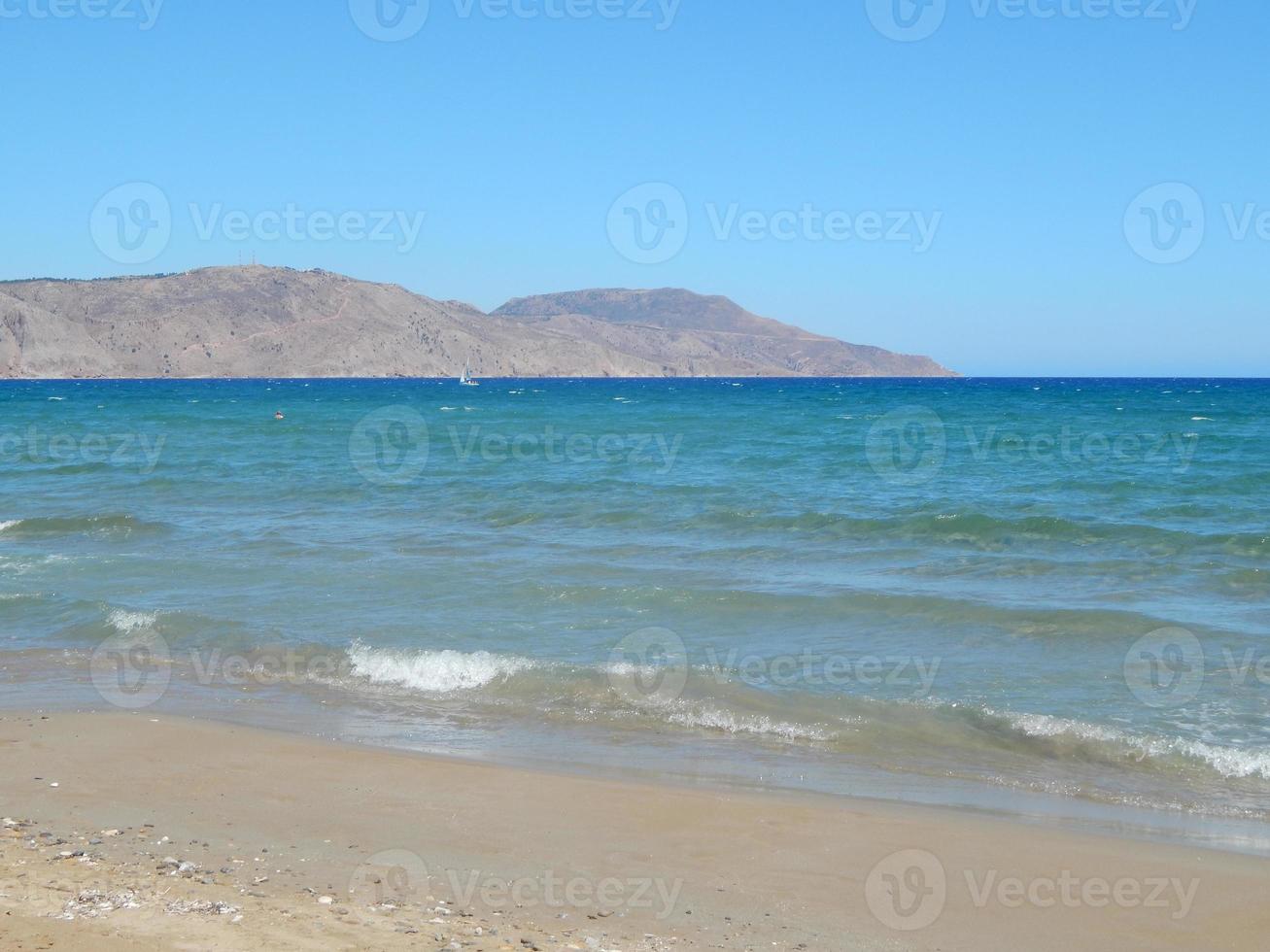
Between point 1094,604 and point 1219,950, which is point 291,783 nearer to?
point 1219,950

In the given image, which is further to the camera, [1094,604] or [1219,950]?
[1094,604]

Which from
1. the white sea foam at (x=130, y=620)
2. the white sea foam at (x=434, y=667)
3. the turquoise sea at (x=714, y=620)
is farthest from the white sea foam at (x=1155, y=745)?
the white sea foam at (x=130, y=620)

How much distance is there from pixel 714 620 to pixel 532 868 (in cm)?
625

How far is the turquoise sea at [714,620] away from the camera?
27.7ft

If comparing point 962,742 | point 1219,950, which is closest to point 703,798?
point 962,742

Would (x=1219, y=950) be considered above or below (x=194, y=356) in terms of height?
below

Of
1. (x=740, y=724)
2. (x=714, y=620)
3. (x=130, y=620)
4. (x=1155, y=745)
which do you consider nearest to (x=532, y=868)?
(x=740, y=724)

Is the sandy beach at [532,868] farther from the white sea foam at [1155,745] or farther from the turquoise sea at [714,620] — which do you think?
the white sea foam at [1155,745]

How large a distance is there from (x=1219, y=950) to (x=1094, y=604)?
7640 millimetres

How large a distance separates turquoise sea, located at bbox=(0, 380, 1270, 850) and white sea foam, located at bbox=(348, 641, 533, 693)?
3cm

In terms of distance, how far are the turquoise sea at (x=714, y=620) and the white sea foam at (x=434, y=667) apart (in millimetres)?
30

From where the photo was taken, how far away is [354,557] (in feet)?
52.9

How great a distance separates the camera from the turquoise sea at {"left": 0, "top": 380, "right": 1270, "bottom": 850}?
8.44 meters

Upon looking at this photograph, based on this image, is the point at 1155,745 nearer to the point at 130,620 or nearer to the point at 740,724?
the point at 740,724
